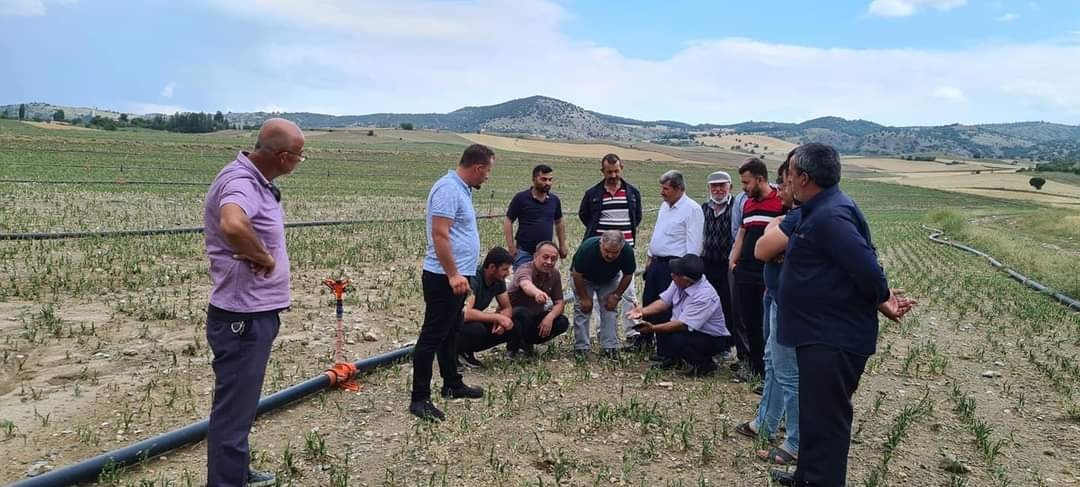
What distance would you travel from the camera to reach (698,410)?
5.77 metres

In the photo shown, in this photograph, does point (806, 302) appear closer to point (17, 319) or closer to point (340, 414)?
point (340, 414)

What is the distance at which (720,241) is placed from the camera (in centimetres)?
690

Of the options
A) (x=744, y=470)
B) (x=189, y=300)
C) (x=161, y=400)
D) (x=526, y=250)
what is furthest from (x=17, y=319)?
(x=744, y=470)

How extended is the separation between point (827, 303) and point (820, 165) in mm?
669

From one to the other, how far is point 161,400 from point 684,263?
4.22 m

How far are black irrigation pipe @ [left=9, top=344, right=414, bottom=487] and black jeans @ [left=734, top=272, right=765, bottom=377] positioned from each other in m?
3.36

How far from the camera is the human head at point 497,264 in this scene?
6.18 m

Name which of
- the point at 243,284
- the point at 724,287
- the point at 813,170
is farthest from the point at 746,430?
the point at 243,284

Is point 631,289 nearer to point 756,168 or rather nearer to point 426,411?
point 756,168

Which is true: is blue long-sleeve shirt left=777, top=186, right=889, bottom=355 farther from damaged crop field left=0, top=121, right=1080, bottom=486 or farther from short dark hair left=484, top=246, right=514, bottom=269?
short dark hair left=484, top=246, right=514, bottom=269

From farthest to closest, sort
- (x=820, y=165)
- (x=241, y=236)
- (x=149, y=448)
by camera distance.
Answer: (x=149, y=448) → (x=820, y=165) → (x=241, y=236)

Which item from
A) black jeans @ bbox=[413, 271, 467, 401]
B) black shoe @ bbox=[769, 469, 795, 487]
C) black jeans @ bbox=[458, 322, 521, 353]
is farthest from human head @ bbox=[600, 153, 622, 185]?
black shoe @ bbox=[769, 469, 795, 487]

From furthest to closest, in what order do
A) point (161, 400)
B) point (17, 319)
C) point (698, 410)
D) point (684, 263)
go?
point (17, 319) → point (684, 263) → point (698, 410) → point (161, 400)

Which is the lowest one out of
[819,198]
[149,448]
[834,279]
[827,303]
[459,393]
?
[459,393]
